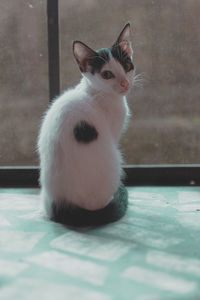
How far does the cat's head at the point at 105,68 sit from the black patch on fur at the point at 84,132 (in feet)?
0.81

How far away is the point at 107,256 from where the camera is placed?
1.42m

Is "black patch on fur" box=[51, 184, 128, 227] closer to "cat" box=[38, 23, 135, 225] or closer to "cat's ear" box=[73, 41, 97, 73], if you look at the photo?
"cat" box=[38, 23, 135, 225]

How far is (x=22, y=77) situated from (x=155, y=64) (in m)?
0.88

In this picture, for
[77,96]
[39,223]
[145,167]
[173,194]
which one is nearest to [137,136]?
[145,167]

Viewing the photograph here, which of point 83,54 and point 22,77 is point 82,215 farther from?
point 22,77

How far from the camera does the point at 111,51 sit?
1819 mm

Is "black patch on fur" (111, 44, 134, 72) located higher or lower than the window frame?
higher

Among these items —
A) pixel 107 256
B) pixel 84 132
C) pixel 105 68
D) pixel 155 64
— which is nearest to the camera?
pixel 107 256

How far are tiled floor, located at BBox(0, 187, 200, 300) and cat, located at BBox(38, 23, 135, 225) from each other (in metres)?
0.17

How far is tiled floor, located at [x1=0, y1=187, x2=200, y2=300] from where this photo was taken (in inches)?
46.4

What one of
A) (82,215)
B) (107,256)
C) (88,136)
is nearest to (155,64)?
(88,136)

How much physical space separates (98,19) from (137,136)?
2.63 ft

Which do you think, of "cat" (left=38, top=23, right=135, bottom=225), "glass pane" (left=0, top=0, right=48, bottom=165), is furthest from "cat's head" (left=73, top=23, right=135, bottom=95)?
"glass pane" (left=0, top=0, right=48, bottom=165)

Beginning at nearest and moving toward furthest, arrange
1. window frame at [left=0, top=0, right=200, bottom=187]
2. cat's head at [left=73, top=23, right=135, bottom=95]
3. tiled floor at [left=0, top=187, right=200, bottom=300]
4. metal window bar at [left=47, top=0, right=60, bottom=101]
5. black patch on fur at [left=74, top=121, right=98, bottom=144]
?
1. tiled floor at [left=0, top=187, right=200, bottom=300]
2. black patch on fur at [left=74, top=121, right=98, bottom=144]
3. cat's head at [left=73, top=23, right=135, bottom=95]
4. metal window bar at [left=47, top=0, right=60, bottom=101]
5. window frame at [left=0, top=0, right=200, bottom=187]
